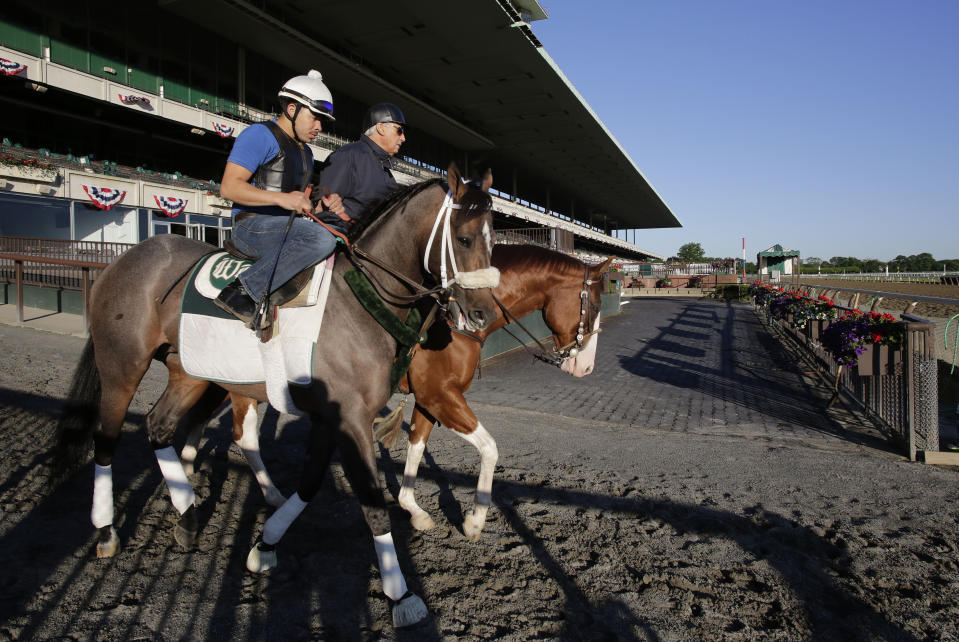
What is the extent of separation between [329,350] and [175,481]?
4.96 ft

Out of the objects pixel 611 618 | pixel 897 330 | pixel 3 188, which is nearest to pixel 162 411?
pixel 611 618

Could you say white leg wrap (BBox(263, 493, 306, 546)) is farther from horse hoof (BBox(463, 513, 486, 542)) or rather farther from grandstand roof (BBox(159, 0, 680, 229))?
grandstand roof (BBox(159, 0, 680, 229))

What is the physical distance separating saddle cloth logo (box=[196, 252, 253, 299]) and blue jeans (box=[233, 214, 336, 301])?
0.10 metres

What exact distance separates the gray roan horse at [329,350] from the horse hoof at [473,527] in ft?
2.84

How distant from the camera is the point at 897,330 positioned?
601 centimetres

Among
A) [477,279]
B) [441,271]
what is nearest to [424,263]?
[441,271]

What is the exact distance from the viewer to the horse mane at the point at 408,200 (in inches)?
109

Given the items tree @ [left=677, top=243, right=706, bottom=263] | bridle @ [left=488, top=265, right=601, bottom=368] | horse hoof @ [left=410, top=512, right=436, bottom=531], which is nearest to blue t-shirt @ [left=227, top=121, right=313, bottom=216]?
horse hoof @ [left=410, top=512, right=436, bottom=531]

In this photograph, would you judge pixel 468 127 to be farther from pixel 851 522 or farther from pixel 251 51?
pixel 851 522

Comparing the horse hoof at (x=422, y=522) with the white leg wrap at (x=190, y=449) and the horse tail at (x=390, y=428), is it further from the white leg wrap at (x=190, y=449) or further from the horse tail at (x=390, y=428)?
the white leg wrap at (x=190, y=449)

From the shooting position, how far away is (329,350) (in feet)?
8.98

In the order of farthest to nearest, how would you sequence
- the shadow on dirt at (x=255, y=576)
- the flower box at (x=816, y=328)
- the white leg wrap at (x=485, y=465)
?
the flower box at (x=816, y=328) < the white leg wrap at (x=485, y=465) < the shadow on dirt at (x=255, y=576)

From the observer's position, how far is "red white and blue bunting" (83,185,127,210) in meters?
22.0

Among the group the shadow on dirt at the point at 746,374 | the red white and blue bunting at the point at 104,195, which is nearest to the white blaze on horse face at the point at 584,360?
the shadow on dirt at the point at 746,374
